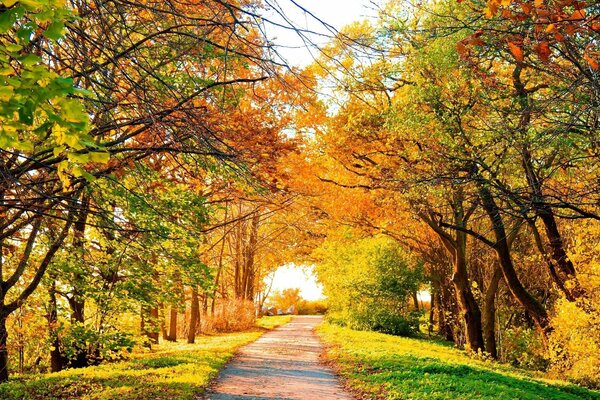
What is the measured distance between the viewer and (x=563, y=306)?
13.8 meters

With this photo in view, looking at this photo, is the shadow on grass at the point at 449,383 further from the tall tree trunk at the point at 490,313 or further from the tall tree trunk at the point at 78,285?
the tall tree trunk at the point at 78,285

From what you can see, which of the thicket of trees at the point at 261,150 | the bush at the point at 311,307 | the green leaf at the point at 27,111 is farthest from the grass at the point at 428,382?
the bush at the point at 311,307

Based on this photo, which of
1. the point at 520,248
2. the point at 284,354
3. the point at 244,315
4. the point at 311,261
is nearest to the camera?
the point at 284,354

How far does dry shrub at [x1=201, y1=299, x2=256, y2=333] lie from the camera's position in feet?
84.7

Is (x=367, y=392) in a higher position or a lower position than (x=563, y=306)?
lower

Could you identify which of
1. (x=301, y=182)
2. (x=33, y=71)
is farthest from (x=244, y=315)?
(x=33, y=71)

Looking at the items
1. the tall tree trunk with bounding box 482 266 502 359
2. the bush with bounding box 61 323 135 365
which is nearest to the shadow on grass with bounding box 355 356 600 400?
the bush with bounding box 61 323 135 365

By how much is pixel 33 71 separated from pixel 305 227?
25194 millimetres

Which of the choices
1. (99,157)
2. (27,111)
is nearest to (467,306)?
(99,157)

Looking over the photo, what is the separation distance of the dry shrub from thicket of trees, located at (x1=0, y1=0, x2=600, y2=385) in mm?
6733

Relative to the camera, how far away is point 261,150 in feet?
36.9

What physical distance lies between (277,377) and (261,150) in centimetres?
495

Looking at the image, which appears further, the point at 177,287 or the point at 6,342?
the point at 177,287

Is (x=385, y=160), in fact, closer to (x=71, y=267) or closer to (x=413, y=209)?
(x=413, y=209)
